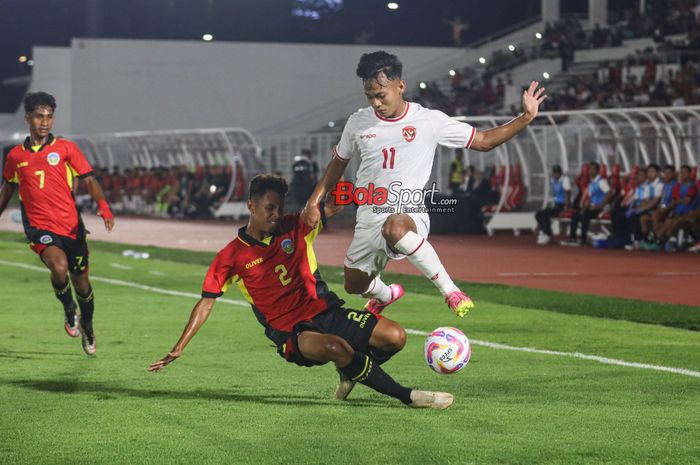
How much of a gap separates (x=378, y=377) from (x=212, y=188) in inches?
1287

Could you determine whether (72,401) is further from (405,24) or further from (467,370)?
(405,24)

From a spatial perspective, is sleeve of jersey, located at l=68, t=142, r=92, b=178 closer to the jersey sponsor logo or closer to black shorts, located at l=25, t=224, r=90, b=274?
black shorts, located at l=25, t=224, r=90, b=274

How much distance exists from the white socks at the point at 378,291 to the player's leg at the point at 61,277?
2.59m

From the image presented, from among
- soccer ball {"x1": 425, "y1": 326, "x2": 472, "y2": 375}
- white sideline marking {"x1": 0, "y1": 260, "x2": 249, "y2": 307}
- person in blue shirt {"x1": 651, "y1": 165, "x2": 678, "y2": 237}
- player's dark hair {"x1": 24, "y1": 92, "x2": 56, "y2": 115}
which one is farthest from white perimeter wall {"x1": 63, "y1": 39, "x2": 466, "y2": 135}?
soccer ball {"x1": 425, "y1": 326, "x2": 472, "y2": 375}

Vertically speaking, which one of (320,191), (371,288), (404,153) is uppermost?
(404,153)

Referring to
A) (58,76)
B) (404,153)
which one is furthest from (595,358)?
(58,76)

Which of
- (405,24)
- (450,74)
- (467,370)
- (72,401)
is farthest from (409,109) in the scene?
(405,24)

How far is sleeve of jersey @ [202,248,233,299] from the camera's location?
25.0ft

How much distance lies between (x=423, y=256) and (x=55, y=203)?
3.38 meters

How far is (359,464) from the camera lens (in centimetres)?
604

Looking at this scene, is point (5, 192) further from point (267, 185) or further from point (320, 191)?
point (267, 185)

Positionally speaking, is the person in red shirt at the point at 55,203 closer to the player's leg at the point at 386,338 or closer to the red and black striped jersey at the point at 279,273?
the red and black striped jersey at the point at 279,273

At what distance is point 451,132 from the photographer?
897cm

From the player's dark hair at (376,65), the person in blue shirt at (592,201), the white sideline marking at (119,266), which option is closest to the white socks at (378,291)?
the player's dark hair at (376,65)
